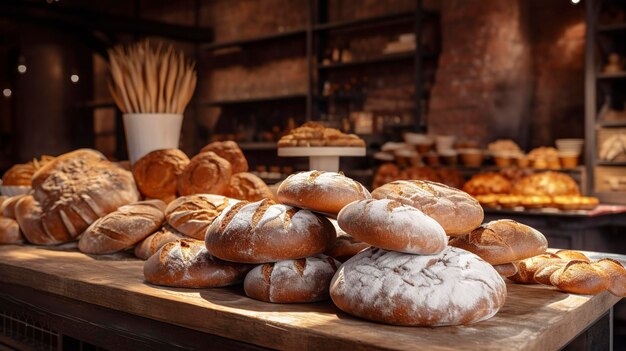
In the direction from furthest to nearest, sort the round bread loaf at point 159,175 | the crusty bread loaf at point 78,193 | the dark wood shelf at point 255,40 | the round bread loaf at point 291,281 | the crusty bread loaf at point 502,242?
the dark wood shelf at point 255,40
the round bread loaf at point 159,175
the crusty bread loaf at point 78,193
the crusty bread loaf at point 502,242
the round bread loaf at point 291,281

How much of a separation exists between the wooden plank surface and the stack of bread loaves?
0.03 meters

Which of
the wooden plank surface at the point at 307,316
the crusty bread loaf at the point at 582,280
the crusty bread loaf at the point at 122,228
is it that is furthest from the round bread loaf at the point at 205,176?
the crusty bread loaf at the point at 582,280

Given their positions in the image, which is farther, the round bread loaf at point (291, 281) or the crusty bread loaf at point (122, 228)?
the crusty bread loaf at point (122, 228)

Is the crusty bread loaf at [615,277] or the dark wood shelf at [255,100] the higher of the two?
the dark wood shelf at [255,100]

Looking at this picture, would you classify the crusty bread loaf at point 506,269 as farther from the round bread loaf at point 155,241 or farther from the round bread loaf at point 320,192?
the round bread loaf at point 155,241

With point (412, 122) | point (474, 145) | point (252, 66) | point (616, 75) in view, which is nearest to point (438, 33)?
point (412, 122)

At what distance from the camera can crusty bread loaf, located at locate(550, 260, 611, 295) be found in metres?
1.49

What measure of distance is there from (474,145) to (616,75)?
48.5 inches

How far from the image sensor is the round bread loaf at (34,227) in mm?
2201

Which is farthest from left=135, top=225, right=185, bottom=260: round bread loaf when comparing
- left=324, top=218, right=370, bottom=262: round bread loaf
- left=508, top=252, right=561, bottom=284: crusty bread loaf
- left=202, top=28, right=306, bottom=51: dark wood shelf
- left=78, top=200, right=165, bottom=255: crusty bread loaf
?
left=202, top=28, right=306, bottom=51: dark wood shelf

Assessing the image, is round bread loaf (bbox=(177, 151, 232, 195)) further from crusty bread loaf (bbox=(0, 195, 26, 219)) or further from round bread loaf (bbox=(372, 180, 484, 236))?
round bread loaf (bbox=(372, 180, 484, 236))

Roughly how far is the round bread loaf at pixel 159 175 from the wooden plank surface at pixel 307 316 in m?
0.48

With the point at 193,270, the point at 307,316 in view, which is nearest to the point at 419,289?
the point at 307,316

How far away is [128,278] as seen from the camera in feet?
5.60
